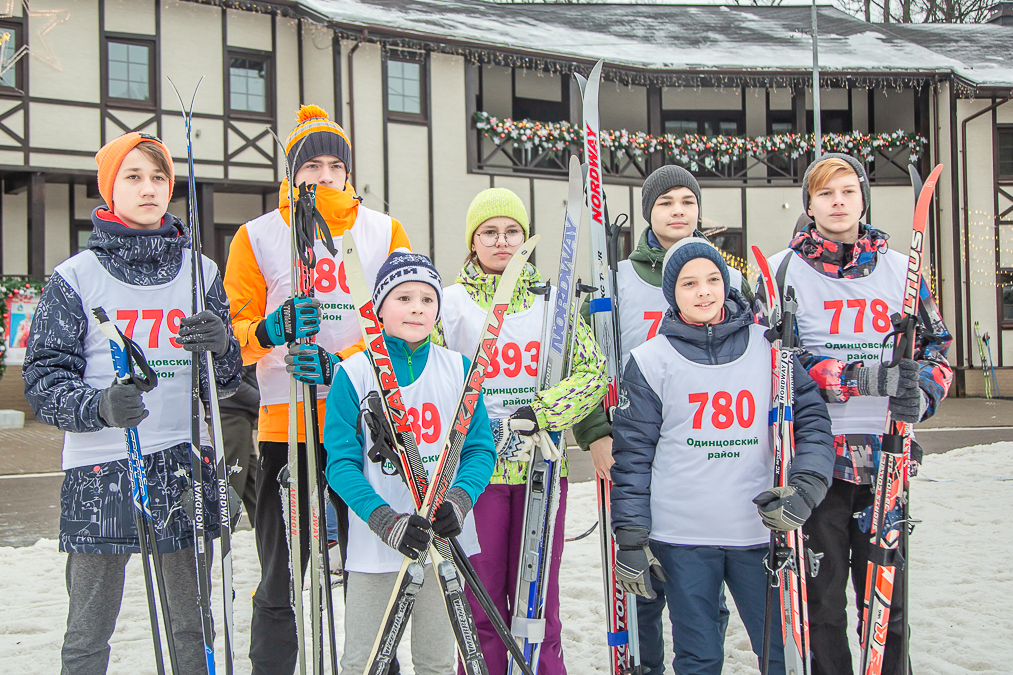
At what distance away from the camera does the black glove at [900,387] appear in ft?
7.70

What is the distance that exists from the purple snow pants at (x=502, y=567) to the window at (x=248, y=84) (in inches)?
503

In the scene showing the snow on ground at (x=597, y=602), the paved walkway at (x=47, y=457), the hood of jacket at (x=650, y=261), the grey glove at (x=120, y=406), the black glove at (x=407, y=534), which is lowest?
the snow on ground at (x=597, y=602)

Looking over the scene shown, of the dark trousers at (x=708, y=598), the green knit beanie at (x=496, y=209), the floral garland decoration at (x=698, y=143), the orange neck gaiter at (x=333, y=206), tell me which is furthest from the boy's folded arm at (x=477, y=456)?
the floral garland decoration at (x=698, y=143)

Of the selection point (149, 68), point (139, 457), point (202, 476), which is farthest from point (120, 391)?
point (149, 68)

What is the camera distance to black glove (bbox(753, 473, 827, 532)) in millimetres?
2203

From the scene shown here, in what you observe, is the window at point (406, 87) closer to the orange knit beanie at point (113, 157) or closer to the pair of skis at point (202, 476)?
the orange knit beanie at point (113, 157)

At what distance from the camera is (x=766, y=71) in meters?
15.7

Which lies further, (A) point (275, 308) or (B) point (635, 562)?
(A) point (275, 308)

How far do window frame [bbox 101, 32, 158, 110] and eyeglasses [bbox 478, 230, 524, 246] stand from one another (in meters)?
12.2

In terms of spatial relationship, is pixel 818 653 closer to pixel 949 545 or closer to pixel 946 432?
pixel 949 545

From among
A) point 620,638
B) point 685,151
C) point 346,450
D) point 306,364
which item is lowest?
point 620,638

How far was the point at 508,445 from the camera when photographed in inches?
101

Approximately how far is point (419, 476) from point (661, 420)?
790 millimetres

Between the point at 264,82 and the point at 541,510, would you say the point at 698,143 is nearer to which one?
the point at 264,82
